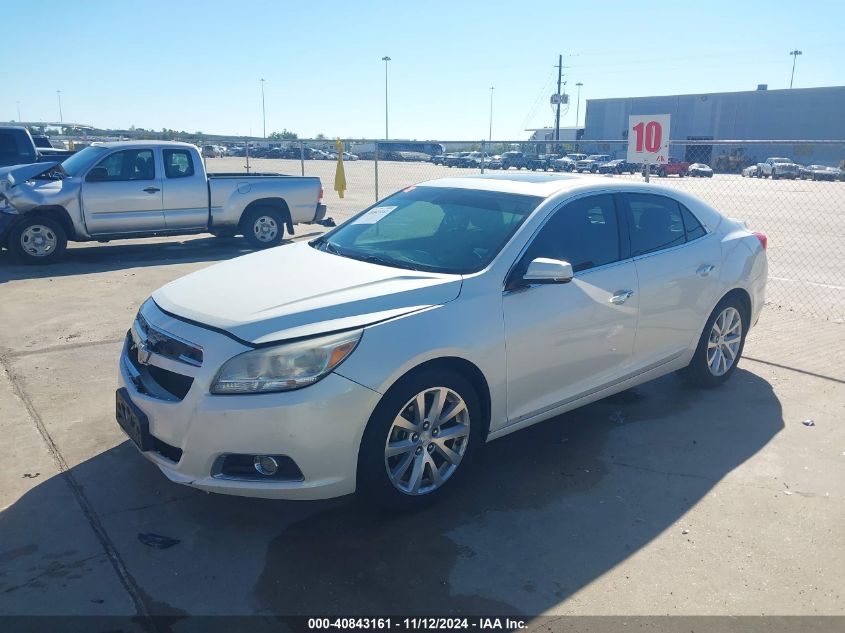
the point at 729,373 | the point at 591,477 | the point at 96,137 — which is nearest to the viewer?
the point at 591,477

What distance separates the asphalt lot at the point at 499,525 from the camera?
3068 millimetres

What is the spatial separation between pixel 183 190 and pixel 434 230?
8.06 metres

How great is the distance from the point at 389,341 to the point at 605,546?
148cm

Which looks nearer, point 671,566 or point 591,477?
point 671,566

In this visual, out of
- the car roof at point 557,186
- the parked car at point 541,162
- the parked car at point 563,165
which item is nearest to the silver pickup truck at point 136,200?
the parked car at point 541,162

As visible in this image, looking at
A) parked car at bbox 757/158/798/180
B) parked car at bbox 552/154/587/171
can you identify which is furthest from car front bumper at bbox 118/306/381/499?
parked car at bbox 757/158/798/180

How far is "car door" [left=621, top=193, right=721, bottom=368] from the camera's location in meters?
4.73

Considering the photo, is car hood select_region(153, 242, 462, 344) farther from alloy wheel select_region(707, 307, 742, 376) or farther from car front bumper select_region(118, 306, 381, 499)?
alloy wheel select_region(707, 307, 742, 376)

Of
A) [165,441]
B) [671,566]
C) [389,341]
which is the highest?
[389,341]

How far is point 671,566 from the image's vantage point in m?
3.33

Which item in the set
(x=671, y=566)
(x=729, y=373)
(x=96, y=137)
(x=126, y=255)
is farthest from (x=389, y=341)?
(x=96, y=137)

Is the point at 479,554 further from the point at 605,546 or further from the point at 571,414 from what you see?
the point at 571,414

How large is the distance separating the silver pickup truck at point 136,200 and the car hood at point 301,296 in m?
7.32

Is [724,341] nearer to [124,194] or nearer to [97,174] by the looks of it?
[124,194]
